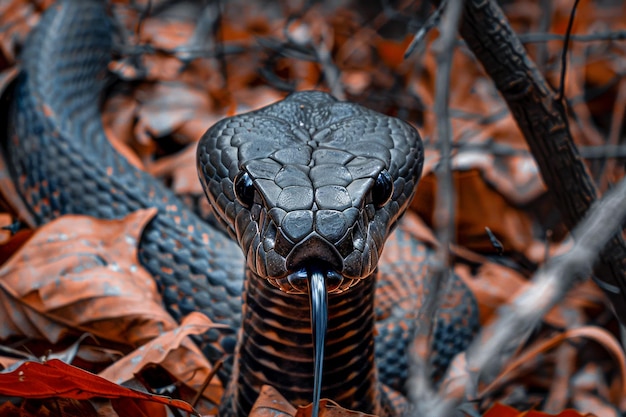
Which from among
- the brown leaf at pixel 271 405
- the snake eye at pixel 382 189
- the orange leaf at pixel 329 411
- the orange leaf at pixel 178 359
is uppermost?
the snake eye at pixel 382 189

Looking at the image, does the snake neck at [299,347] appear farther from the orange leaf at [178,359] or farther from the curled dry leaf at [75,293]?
the curled dry leaf at [75,293]

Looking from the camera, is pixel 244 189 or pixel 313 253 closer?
pixel 313 253

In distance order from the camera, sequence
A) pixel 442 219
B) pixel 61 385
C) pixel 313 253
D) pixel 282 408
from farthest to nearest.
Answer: pixel 282 408
pixel 61 385
pixel 313 253
pixel 442 219

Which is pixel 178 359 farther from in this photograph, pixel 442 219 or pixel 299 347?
pixel 442 219

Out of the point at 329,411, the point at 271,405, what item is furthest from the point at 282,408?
the point at 329,411

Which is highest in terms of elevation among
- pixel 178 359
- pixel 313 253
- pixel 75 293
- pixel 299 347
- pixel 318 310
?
pixel 313 253

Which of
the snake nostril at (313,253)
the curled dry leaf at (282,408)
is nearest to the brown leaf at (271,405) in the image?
the curled dry leaf at (282,408)
